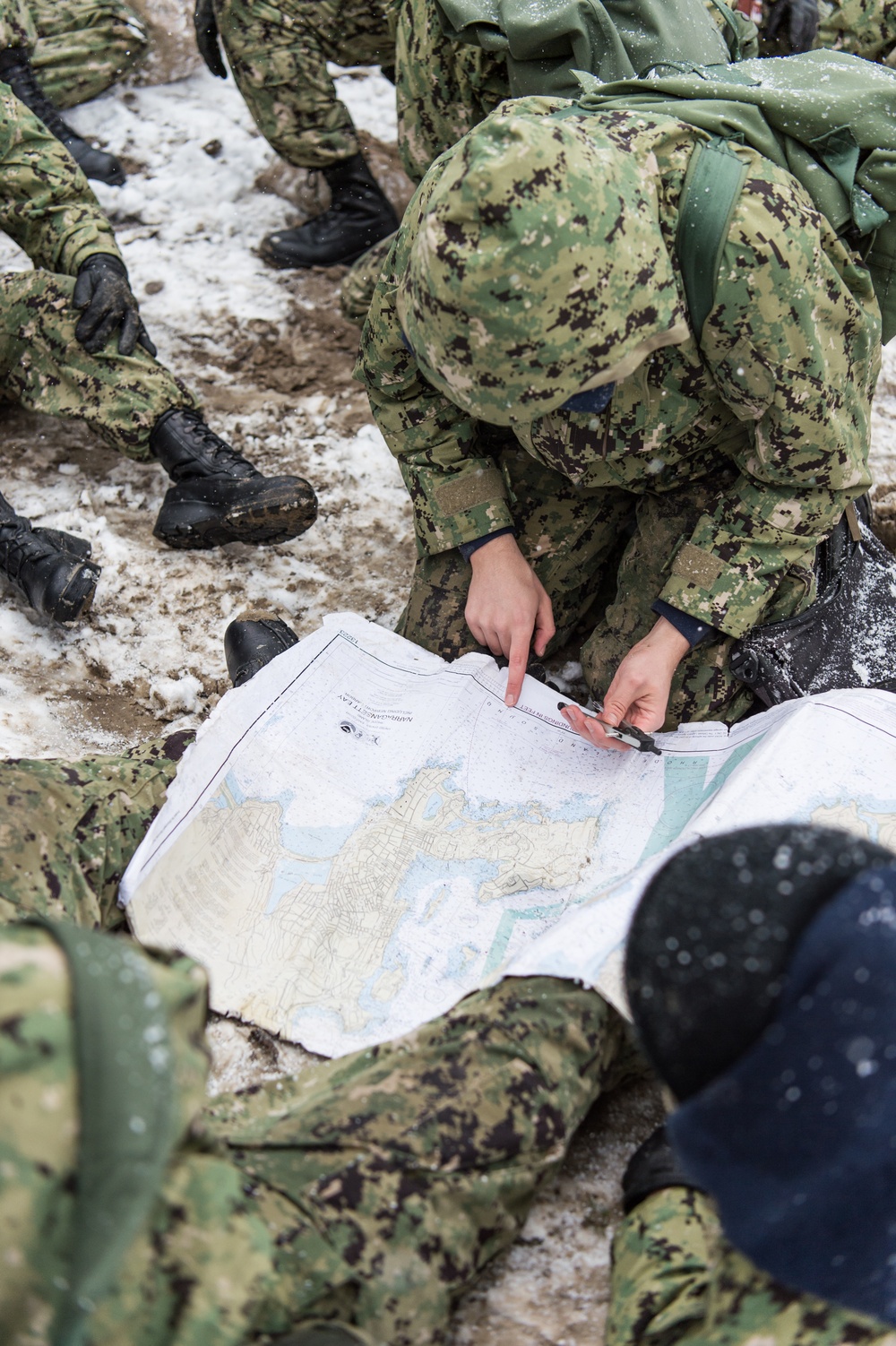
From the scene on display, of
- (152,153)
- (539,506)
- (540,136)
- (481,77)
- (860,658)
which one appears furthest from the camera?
(152,153)

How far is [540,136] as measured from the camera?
1271mm

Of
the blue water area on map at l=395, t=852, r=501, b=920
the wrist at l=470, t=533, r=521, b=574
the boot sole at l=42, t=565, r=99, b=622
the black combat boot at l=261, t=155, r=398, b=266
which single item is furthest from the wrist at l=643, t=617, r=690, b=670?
the black combat boot at l=261, t=155, r=398, b=266

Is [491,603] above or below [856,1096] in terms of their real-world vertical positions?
below

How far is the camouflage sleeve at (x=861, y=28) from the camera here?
305 cm

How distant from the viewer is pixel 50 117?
3232mm

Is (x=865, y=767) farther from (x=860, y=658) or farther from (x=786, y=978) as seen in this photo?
(x=786, y=978)

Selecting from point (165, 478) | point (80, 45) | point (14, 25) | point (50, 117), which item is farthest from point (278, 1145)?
point (80, 45)

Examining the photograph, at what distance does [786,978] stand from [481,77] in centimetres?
216

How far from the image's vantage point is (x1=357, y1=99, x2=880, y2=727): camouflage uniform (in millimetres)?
1303

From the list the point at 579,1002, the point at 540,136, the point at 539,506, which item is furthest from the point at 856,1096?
the point at 539,506

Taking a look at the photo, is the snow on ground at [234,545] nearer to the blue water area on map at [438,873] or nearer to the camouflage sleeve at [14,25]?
the blue water area on map at [438,873]

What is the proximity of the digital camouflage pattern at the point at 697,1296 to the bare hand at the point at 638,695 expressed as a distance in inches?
29.1

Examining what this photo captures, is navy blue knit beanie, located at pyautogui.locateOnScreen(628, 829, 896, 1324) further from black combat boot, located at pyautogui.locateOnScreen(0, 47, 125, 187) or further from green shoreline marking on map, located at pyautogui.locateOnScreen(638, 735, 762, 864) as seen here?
black combat boot, located at pyautogui.locateOnScreen(0, 47, 125, 187)

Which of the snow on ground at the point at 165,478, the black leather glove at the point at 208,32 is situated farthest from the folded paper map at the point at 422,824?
the black leather glove at the point at 208,32
